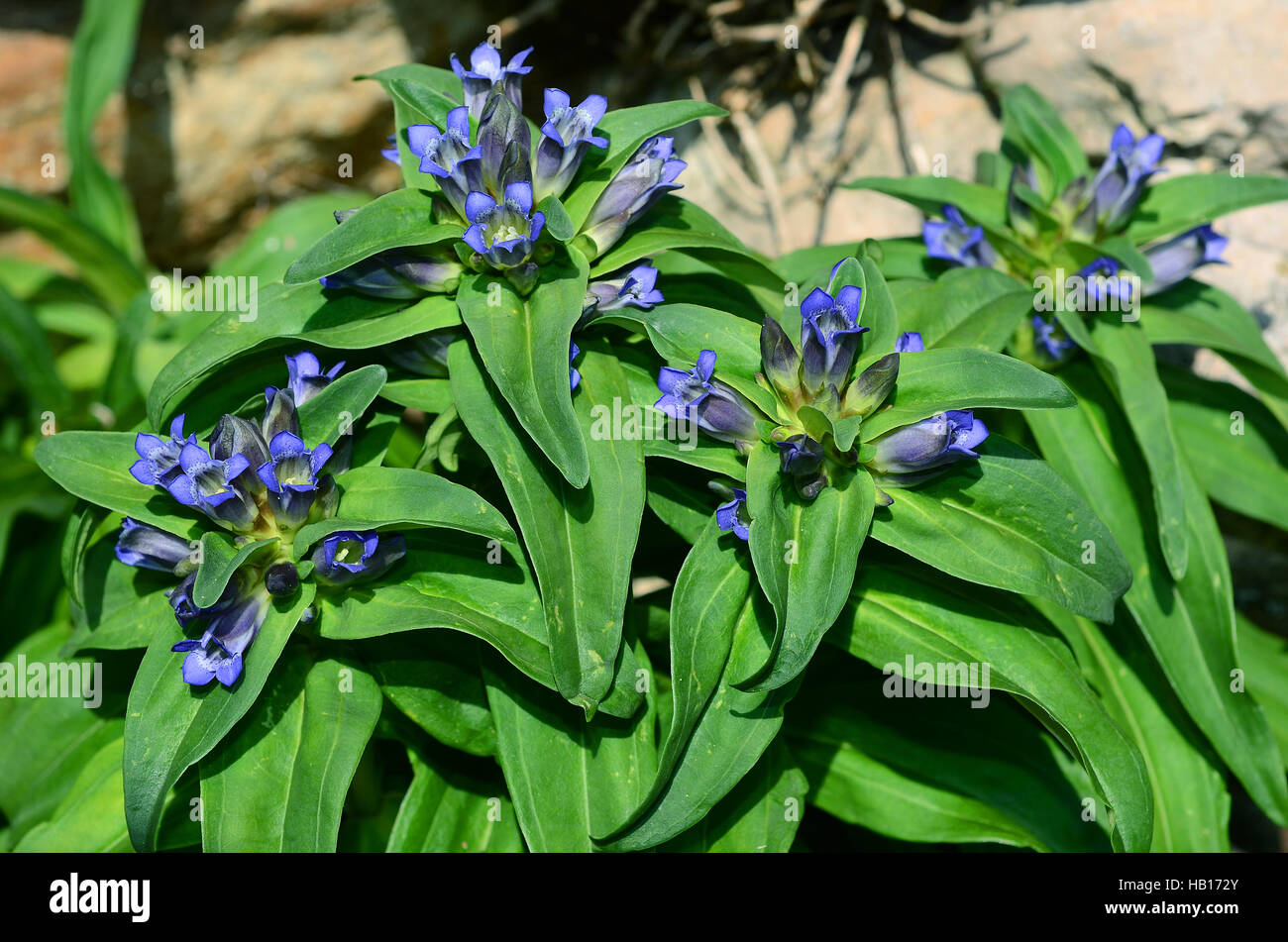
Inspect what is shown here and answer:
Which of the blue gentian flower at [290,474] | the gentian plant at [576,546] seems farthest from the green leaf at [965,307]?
the blue gentian flower at [290,474]

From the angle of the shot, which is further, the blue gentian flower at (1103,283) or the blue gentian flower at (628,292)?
the blue gentian flower at (1103,283)

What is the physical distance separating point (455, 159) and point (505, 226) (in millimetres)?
165

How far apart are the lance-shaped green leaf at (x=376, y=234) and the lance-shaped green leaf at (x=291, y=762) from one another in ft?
2.56

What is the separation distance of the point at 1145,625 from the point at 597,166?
5.37ft

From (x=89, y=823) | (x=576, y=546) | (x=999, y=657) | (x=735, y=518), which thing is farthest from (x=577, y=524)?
(x=89, y=823)

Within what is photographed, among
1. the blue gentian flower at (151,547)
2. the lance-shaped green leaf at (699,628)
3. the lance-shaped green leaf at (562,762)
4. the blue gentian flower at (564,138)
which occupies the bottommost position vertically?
the lance-shaped green leaf at (562,762)

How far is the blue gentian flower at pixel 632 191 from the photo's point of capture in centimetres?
229

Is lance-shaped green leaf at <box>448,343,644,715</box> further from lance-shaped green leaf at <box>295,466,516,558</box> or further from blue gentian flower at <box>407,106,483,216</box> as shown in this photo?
blue gentian flower at <box>407,106,483,216</box>

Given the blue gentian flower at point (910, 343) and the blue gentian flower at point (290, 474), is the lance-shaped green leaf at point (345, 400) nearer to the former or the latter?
the blue gentian flower at point (290, 474)

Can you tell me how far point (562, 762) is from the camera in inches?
88.1

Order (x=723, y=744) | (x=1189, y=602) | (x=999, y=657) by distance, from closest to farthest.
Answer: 1. (x=723, y=744)
2. (x=999, y=657)
3. (x=1189, y=602)

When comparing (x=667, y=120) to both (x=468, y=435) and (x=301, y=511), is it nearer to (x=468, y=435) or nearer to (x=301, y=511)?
(x=468, y=435)

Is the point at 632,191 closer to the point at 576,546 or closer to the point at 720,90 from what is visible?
the point at 576,546
